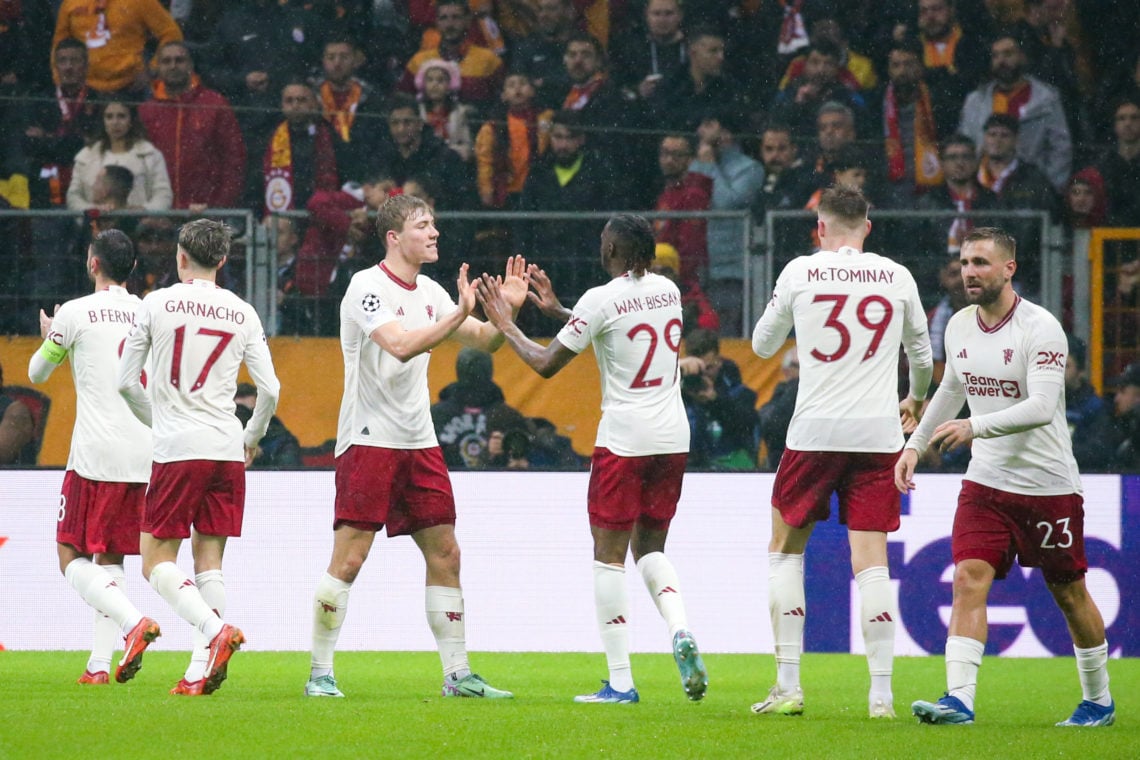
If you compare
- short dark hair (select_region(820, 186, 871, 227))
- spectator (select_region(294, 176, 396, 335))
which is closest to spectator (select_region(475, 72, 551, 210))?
spectator (select_region(294, 176, 396, 335))

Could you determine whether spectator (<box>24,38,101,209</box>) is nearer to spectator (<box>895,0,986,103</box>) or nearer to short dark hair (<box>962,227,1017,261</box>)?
spectator (<box>895,0,986,103</box>)

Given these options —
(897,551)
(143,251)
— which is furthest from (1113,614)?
(143,251)

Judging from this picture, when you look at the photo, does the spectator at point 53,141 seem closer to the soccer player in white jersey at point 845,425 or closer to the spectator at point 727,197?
the spectator at point 727,197

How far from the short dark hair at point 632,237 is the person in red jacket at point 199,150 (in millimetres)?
6347

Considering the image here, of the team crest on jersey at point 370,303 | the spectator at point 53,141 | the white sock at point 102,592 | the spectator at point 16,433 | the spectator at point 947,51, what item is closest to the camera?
the team crest on jersey at point 370,303

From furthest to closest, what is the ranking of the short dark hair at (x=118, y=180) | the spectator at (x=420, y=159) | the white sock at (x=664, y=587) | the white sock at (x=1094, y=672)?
the spectator at (x=420, y=159) → the short dark hair at (x=118, y=180) → the white sock at (x=664, y=587) → the white sock at (x=1094, y=672)

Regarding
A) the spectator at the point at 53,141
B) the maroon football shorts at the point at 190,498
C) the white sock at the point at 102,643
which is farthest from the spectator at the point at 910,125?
the white sock at the point at 102,643

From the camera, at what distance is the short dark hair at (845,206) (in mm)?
6328

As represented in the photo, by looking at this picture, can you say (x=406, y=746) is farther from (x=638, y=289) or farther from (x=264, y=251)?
(x=264, y=251)

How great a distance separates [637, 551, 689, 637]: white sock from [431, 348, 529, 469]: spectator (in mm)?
4315

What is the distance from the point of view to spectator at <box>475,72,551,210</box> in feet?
41.4

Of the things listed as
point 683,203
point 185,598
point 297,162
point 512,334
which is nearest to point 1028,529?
point 512,334

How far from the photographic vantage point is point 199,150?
12.4 meters

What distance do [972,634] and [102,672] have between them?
414cm
